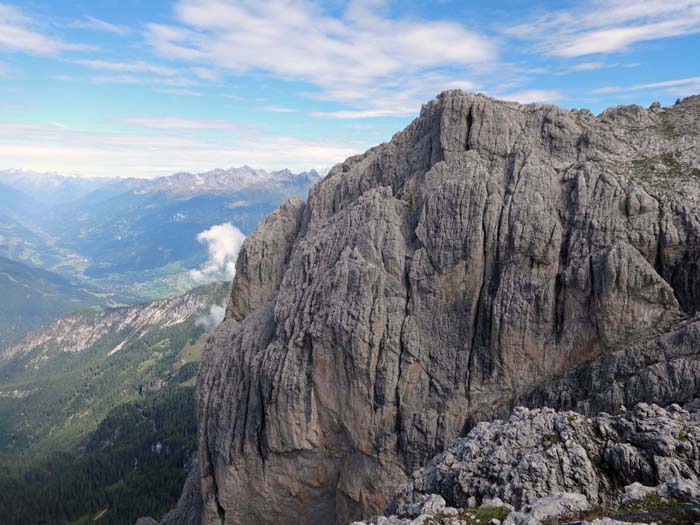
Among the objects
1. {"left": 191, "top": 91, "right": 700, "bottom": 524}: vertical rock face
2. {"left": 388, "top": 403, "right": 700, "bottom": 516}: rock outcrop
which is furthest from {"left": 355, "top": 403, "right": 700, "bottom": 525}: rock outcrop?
{"left": 191, "top": 91, "right": 700, "bottom": 524}: vertical rock face

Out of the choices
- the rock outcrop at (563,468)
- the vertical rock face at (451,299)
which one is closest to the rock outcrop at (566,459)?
the rock outcrop at (563,468)

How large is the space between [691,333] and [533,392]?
43.7 ft

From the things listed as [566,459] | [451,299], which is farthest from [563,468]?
[451,299]

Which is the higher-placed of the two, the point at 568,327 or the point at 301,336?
the point at 568,327

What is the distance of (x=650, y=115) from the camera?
52.6 meters

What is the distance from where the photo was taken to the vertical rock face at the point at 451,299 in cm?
4066

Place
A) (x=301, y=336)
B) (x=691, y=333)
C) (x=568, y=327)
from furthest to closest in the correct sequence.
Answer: (x=301, y=336), (x=568, y=327), (x=691, y=333)

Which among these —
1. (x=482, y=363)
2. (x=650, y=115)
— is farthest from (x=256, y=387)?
(x=650, y=115)

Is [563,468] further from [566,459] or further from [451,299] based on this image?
[451,299]

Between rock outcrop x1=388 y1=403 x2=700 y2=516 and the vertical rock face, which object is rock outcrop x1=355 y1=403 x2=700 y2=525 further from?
the vertical rock face

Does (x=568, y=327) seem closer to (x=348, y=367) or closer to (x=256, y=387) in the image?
(x=348, y=367)


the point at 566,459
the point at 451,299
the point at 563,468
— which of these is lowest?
the point at 563,468

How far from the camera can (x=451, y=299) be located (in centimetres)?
4597

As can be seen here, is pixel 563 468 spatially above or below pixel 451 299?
below
